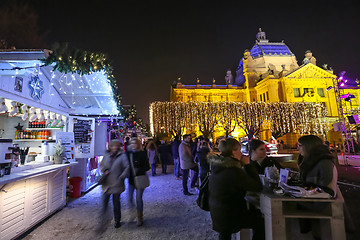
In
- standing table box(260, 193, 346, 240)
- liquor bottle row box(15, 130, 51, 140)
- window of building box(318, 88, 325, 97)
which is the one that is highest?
window of building box(318, 88, 325, 97)

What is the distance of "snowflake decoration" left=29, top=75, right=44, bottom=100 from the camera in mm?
4887

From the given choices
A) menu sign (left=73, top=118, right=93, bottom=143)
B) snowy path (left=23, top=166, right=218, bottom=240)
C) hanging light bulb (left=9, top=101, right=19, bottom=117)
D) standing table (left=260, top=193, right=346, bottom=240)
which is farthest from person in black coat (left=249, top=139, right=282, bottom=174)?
menu sign (left=73, top=118, right=93, bottom=143)

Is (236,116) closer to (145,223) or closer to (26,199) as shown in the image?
(145,223)

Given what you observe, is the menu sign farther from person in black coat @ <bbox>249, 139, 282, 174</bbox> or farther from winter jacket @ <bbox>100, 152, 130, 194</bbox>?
person in black coat @ <bbox>249, 139, 282, 174</bbox>

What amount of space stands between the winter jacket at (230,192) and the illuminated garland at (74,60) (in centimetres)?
363

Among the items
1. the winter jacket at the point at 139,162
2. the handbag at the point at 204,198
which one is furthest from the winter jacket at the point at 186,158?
the handbag at the point at 204,198

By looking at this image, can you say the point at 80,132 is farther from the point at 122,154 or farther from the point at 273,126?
the point at 273,126

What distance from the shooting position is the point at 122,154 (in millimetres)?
4020

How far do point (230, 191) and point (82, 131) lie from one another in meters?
6.48

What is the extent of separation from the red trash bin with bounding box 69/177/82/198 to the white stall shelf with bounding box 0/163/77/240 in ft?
3.54

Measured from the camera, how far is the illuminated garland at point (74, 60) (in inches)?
147

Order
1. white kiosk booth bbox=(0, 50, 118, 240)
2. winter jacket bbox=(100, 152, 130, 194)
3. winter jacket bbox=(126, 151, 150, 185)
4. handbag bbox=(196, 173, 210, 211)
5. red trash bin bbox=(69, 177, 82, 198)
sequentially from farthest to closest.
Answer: red trash bin bbox=(69, 177, 82, 198) → winter jacket bbox=(126, 151, 150, 185) → winter jacket bbox=(100, 152, 130, 194) → white kiosk booth bbox=(0, 50, 118, 240) → handbag bbox=(196, 173, 210, 211)

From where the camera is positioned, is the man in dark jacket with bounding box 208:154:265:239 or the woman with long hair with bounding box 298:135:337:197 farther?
the woman with long hair with bounding box 298:135:337:197

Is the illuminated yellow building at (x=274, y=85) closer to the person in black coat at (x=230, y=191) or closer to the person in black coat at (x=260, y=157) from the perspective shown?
the person in black coat at (x=260, y=157)
